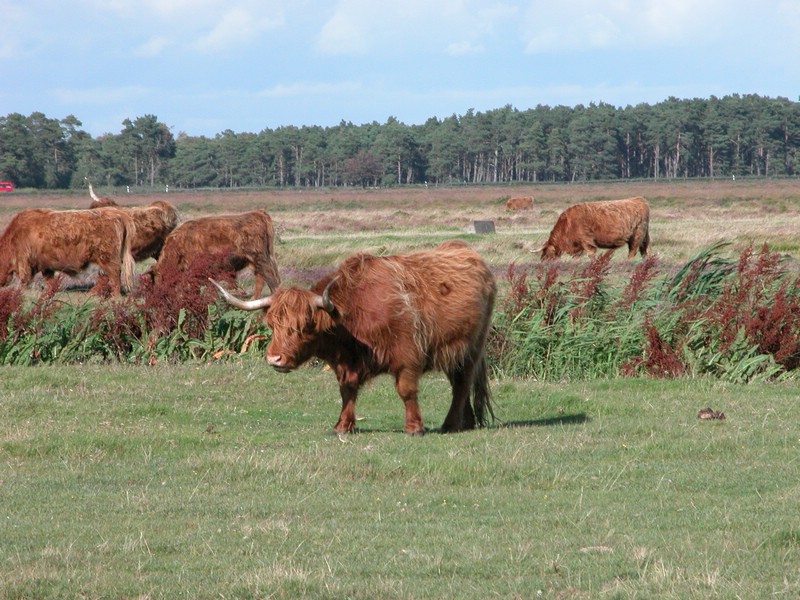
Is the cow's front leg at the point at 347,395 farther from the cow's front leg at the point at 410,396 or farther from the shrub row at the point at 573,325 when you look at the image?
the shrub row at the point at 573,325

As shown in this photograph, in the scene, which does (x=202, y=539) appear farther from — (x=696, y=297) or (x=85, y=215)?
(x=85, y=215)

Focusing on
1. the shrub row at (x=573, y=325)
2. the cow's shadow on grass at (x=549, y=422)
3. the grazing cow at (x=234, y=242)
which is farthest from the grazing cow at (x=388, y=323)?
the grazing cow at (x=234, y=242)

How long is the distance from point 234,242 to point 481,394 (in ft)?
33.0

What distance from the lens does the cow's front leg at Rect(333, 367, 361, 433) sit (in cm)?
941

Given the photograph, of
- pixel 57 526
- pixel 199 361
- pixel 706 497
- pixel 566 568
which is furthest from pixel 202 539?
pixel 199 361

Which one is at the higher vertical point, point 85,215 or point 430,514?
point 85,215

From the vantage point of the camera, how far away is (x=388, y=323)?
9211mm

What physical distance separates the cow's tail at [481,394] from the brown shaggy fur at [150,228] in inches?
502

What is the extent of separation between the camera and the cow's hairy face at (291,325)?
29.5 feet

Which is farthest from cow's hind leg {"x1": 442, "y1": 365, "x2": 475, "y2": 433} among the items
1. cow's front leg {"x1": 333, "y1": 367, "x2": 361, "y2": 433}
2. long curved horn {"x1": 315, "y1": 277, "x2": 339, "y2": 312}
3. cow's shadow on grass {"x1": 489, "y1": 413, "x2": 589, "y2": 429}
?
long curved horn {"x1": 315, "y1": 277, "x2": 339, "y2": 312}

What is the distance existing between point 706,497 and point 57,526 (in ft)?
12.6

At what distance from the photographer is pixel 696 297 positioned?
1357 centimetres

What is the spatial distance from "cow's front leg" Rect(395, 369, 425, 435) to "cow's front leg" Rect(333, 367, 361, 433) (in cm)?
35

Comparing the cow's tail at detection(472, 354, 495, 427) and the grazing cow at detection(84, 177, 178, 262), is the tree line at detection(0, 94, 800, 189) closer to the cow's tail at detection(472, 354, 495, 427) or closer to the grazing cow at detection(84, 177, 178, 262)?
the grazing cow at detection(84, 177, 178, 262)
